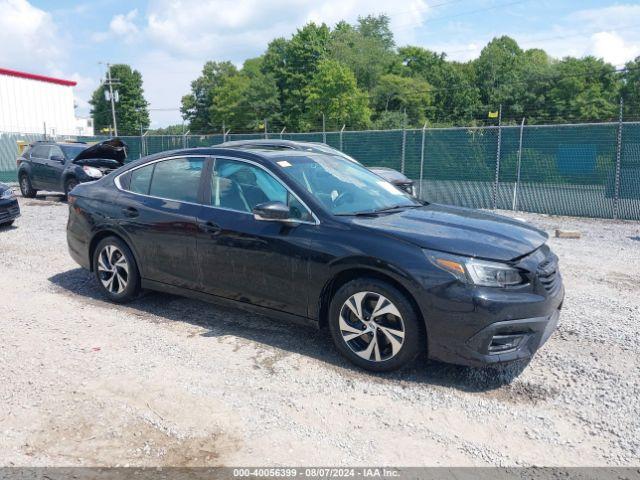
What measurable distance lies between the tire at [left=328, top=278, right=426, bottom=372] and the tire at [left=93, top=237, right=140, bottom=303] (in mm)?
2412

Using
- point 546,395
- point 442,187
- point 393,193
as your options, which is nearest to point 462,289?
point 546,395

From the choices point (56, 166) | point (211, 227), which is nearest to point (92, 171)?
point (56, 166)

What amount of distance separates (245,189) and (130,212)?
142 cm

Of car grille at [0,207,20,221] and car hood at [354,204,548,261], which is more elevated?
car hood at [354,204,548,261]

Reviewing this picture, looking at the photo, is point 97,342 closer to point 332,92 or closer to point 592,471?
point 592,471

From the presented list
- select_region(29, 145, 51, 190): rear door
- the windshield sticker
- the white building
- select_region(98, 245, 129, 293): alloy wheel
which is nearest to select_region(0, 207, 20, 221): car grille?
select_region(29, 145, 51, 190): rear door

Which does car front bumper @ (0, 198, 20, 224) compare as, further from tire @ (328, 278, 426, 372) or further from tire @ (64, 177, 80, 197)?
tire @ (328, 278, 426, 372)

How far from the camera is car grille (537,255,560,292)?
382 centimetres

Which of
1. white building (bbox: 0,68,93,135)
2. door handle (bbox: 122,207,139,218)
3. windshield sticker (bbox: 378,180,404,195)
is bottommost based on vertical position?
door handle (bbox: 122,207,139,218)

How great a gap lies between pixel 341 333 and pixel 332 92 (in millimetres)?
50231

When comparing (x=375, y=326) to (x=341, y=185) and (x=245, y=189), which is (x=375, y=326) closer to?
(x=341, y=185)

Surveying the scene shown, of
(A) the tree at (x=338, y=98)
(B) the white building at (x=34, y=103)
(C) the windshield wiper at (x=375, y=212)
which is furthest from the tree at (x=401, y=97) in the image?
(C) the windshield wiper at (x=375, y=212)

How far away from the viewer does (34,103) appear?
5022 centimetres

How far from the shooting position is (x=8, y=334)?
4.84 metres
